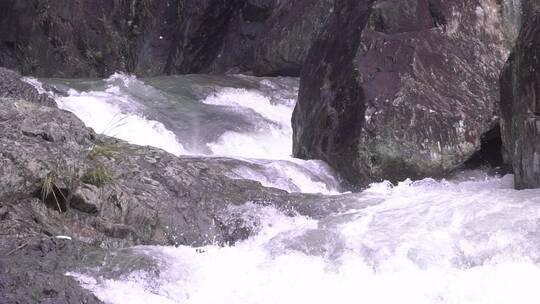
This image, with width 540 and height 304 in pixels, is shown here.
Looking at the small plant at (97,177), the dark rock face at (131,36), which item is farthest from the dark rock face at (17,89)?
the dark rock face at (131,36)

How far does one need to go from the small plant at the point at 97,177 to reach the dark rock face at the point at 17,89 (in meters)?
2.66

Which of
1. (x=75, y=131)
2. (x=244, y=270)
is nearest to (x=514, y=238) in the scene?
(x=244, y=270)

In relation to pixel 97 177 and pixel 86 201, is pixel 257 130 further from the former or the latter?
pixel 86 201

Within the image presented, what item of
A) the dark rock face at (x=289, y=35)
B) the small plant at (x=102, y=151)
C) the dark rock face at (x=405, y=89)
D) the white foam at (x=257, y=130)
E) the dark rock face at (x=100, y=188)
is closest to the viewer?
the dark rock face at (x=100, y=188)

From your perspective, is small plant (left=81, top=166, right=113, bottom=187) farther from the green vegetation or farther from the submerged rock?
the green vegetation

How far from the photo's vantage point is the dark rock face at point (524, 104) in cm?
572

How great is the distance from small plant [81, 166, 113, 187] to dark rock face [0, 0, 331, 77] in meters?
9.95

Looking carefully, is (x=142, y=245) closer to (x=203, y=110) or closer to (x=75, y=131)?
(x=75, y=131)

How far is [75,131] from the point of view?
504 centimetres

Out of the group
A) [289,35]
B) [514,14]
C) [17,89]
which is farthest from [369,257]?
[289,35]

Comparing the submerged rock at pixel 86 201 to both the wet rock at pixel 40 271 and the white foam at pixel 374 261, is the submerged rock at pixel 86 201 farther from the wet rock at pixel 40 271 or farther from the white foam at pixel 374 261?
the white foam at pixel 374 261

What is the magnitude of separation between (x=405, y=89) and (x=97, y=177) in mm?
3892

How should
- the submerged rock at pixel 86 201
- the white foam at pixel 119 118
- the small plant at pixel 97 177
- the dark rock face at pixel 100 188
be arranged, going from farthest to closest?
the white foam at pixel 119 118, the small plant at pixel 97 177, the dark rock face at pixel 100 188, the submerged rock at pixel 86 201

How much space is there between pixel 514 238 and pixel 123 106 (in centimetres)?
715
